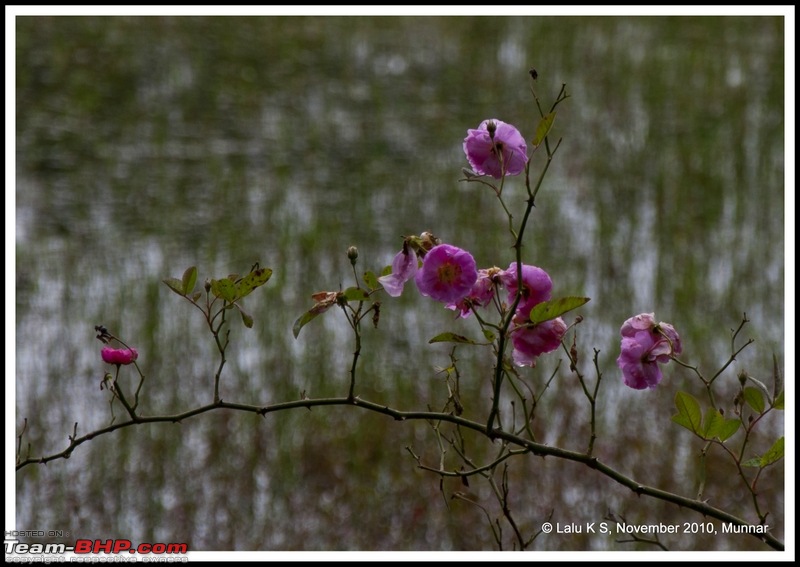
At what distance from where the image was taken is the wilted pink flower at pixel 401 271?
2.44 ft

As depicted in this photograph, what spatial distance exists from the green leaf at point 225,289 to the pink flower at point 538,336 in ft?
0.85

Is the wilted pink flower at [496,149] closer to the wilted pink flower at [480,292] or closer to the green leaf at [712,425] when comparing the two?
the wilted pink flower at [480,292]

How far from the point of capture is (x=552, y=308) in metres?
0.71

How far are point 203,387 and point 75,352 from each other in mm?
385

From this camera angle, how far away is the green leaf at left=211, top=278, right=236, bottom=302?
76 cm

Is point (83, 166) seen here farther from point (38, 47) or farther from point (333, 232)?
point (333, 232)

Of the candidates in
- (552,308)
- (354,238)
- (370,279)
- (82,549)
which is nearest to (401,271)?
(370,279)

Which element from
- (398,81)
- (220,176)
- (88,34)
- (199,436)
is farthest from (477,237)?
(88,34)

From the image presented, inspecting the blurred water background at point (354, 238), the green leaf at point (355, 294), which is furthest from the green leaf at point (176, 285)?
the blurred water background at point (354, 238)

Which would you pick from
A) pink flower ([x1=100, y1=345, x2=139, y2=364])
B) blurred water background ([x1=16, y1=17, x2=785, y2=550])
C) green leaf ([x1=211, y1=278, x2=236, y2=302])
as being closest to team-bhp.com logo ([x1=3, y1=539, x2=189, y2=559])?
pink flower ([x1=100, y1=345, x2=139, y2=364])

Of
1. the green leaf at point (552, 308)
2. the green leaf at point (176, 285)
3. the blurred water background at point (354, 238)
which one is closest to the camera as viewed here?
the green leaf at point (552, 308)

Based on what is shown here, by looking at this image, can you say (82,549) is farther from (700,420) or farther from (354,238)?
(354,238)

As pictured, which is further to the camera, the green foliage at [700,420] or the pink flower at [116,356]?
the pink flower at [116,356]

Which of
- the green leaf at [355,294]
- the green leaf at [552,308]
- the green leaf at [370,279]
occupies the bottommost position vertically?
the green leaf at [552,308]
